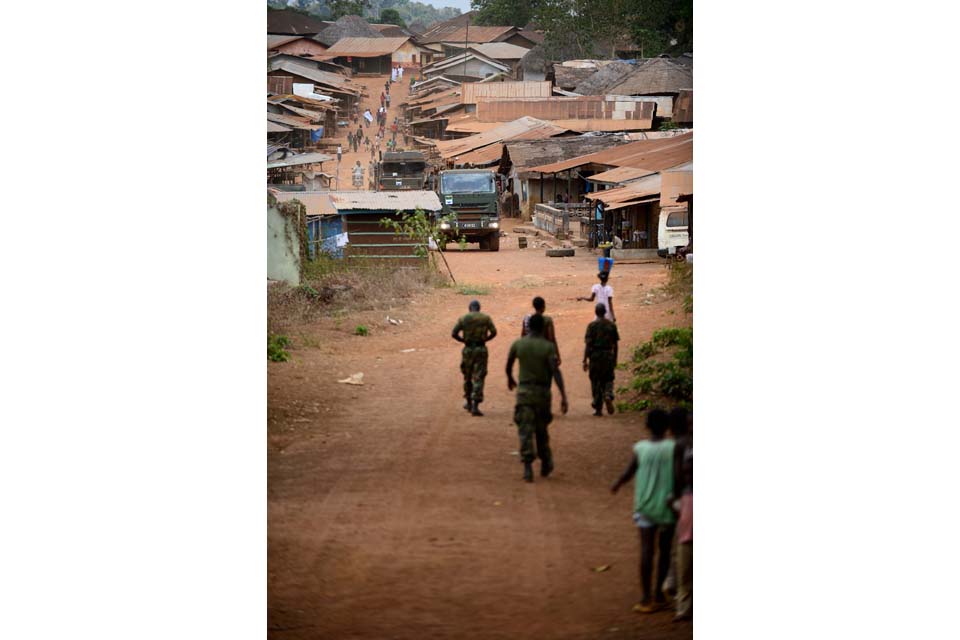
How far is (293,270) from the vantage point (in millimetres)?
5367

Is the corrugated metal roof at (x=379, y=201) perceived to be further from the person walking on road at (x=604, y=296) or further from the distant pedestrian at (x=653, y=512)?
the distant pedestrian at (x=653, y=512)

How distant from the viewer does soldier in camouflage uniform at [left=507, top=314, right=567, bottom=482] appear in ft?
15.0

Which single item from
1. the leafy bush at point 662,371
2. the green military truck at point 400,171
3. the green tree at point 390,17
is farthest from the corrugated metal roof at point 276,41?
the green military truck at point 400,171

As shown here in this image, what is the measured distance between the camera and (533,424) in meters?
4.60

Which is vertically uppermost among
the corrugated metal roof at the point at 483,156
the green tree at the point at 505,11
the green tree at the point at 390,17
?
the green tree at the point at 390,17

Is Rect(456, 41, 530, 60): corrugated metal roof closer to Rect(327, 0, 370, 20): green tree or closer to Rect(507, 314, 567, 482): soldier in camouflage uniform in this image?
Rect(327, 0, 370, 20): green tree

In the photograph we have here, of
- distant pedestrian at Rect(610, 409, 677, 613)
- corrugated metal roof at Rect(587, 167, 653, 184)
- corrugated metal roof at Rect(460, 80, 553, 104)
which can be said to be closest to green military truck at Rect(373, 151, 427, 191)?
corrugated metal roof at Rect(460, 80, 553, 104)

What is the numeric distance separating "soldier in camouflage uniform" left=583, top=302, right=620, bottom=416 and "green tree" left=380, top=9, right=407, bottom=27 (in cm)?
246

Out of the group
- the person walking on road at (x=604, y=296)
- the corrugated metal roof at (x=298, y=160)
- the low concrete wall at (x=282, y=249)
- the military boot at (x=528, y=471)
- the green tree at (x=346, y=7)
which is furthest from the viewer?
the corrugated metal roof at (x=298, y=160)

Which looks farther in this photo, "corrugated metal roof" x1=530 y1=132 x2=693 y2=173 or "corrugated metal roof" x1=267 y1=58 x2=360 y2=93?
"corrugated metal roof" x1=267 y1=58 x2=360 y2=93

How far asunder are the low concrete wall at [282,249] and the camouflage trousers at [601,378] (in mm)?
1523

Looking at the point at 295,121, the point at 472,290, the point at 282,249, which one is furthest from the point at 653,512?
the point at 295,121

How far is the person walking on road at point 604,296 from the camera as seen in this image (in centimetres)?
488

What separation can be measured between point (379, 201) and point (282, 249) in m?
1.64
